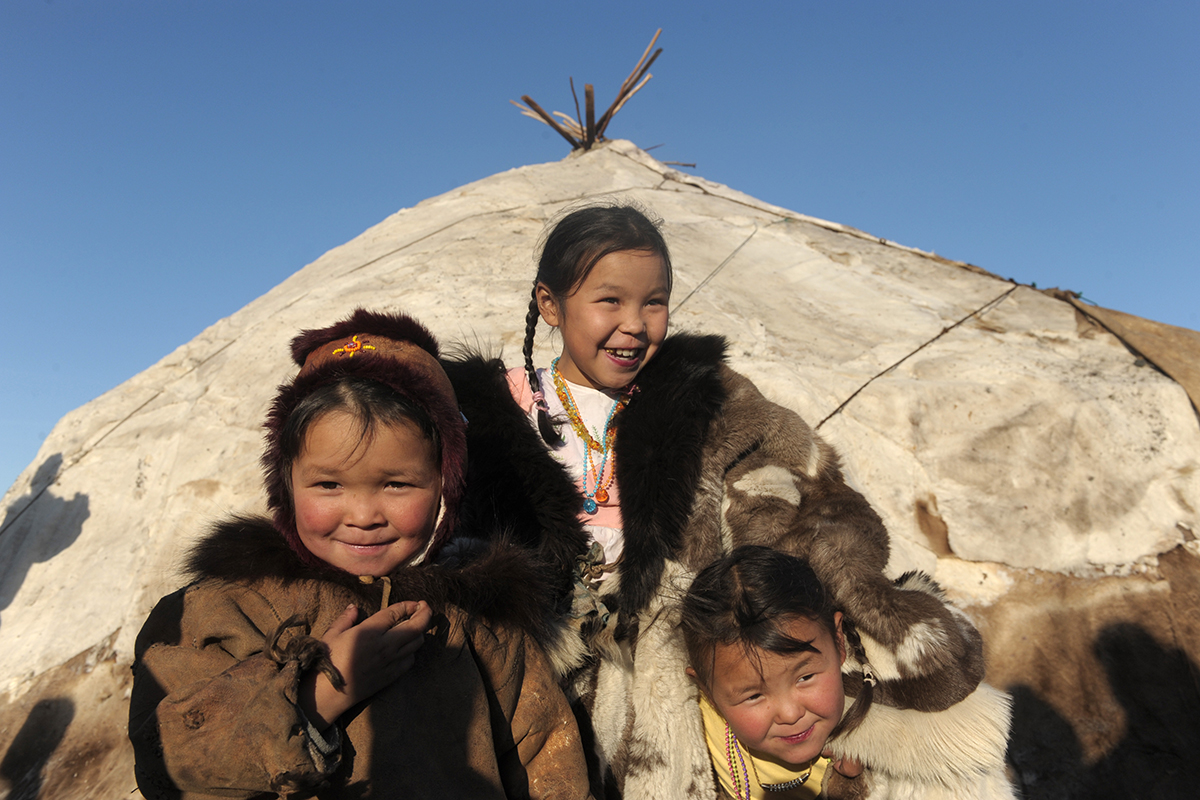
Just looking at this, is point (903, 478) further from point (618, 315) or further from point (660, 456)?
point (618, 315)

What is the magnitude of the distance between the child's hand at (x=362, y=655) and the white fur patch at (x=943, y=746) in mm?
1135

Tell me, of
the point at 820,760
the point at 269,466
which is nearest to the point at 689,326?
the point at 820,760

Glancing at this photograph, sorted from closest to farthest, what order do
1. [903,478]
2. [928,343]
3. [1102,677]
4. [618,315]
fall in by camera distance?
1. [618,315]
2. [1102,677]
3. [903,478]
4. [928,343]

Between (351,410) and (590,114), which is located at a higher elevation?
(590,114)

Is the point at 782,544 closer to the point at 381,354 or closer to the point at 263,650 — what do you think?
the point at 381,354

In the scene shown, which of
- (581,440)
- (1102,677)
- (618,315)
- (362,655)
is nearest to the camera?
(362,655)

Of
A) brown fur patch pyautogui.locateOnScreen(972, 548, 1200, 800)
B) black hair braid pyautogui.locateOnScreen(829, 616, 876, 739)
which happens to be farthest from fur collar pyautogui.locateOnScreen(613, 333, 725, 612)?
brown fur patch pyautogui.locateOnScreen(972, 548, 1200, 800)

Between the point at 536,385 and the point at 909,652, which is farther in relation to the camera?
the point at 536,385

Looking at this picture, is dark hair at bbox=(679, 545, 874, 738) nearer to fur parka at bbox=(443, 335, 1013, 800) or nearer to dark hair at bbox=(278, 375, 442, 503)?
fur parka at bbox=(443, 335, 1013, 800)

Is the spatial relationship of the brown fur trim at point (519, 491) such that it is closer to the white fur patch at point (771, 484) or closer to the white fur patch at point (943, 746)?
the white fur patch at point (771, 484)

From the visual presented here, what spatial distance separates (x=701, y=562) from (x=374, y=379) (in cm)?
99

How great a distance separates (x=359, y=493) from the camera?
1334 millimetres

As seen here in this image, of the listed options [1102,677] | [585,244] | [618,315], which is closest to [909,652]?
[618,315]

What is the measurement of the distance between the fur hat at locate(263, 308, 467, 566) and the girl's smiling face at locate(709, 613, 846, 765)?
77 centimetres
